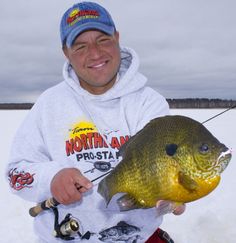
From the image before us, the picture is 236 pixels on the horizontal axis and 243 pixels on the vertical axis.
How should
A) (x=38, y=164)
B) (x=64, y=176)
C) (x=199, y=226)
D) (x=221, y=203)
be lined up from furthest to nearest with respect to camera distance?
1. (x=221, y=203)
2. (x=199, y=226)
3. (x=38, y=164)
4. (x=64, y=176)

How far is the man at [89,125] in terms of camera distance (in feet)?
8.51

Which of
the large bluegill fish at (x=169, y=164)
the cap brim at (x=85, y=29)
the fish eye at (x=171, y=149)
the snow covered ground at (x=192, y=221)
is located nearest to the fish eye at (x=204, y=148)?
the large bluegill fish at (x=169, y=164)

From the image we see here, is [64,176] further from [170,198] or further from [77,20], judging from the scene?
[77,20]

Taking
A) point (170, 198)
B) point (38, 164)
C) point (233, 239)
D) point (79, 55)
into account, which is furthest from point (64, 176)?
point (233, 239)

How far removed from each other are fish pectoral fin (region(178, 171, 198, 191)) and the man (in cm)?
95

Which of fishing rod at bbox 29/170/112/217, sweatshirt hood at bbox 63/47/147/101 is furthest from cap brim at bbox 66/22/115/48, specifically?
fishing rod at bbox 29/170/112/217

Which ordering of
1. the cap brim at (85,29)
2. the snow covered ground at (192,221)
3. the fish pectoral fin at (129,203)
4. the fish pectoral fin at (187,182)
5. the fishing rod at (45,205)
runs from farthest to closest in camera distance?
the snow covered ground at (192,221), the cap brim at (85,29), the fishing rod at (45,205), the fish pectoral fin at (129,203), the fish pectoral fin at (187,182)

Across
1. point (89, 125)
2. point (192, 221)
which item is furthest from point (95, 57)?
point (192, 221)

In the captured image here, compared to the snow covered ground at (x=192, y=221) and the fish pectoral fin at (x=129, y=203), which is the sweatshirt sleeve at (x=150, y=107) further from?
the snow covered ground at (x=192, y=221)

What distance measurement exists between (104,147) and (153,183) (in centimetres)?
96

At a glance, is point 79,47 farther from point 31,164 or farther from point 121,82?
point 31,164

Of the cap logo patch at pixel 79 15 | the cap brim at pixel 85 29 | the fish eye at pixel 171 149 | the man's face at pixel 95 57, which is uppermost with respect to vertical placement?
the cap logo patch at pixel 79 15

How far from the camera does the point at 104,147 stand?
8.61ft

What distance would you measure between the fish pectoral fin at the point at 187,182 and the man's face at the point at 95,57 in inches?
46.7
